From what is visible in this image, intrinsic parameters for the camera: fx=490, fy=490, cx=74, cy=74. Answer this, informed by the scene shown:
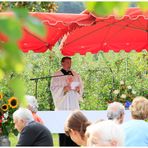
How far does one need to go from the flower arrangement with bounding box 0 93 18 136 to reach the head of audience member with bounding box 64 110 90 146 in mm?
1752

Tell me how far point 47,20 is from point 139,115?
2.63 meters

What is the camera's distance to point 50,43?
8641 millimetres

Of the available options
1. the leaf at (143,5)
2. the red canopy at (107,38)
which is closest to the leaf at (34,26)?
the leaf at (143,5)

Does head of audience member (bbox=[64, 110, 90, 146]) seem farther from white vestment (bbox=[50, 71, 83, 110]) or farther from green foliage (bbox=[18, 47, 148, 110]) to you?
green foliage (bbox=[18, 47, 148, 110])

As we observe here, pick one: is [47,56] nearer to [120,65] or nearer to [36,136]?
[120,65]

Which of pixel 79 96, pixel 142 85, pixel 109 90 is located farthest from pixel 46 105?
pixel 79 96

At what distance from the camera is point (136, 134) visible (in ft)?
13.8

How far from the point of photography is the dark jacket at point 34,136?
4.50 meters

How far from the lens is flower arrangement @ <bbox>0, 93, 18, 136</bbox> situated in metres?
5.84

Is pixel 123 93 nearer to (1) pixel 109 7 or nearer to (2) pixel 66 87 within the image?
(2) pixel 66 87

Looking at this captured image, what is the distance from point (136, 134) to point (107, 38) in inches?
209

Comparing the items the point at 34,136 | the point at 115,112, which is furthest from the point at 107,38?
the point at 34,136

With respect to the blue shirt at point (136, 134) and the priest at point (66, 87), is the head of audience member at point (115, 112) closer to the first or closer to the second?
the blue shirt at point (136, 134)

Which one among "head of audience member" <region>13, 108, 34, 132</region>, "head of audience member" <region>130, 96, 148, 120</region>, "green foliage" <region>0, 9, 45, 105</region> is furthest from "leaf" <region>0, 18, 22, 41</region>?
"head of audience member" <region>13, 108, 34, 132</region>
